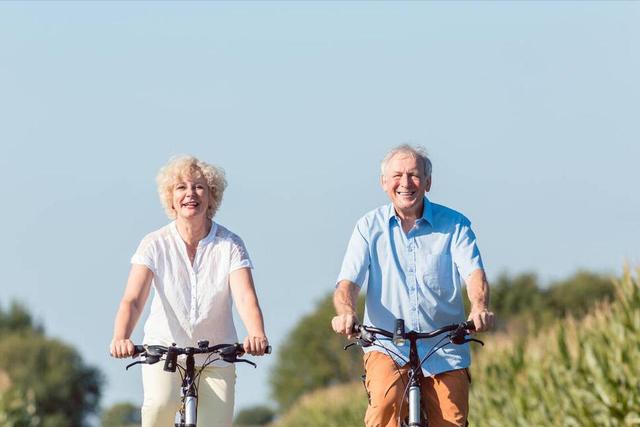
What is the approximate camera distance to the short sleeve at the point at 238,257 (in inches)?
375

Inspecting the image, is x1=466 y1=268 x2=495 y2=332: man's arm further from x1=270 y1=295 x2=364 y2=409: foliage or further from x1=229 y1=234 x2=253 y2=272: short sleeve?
x1=270 y1=295 x2=364 y2=409: foliage

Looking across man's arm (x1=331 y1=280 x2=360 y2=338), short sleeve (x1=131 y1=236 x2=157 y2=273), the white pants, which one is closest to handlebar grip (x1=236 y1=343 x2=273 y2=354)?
the white pants

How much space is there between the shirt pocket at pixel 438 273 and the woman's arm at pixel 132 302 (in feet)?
5.58

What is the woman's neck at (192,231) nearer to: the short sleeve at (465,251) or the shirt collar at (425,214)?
the shirt collar at (425,214)

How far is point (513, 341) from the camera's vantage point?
24.4m

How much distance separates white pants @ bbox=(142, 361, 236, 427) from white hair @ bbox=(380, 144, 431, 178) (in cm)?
156

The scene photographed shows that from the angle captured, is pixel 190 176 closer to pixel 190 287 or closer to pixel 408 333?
pixel 190 287

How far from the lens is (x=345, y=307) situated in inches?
362

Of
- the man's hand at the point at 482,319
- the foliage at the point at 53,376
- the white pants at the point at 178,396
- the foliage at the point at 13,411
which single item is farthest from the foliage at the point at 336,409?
the foliage at the point at 53,376

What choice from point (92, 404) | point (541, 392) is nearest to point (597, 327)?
point (541, 392)

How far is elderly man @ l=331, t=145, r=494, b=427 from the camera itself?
9.22 meters

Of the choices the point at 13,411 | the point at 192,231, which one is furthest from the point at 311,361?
the point at 192,231

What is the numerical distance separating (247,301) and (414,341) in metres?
1.05

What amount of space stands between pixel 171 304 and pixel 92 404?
101915mm
